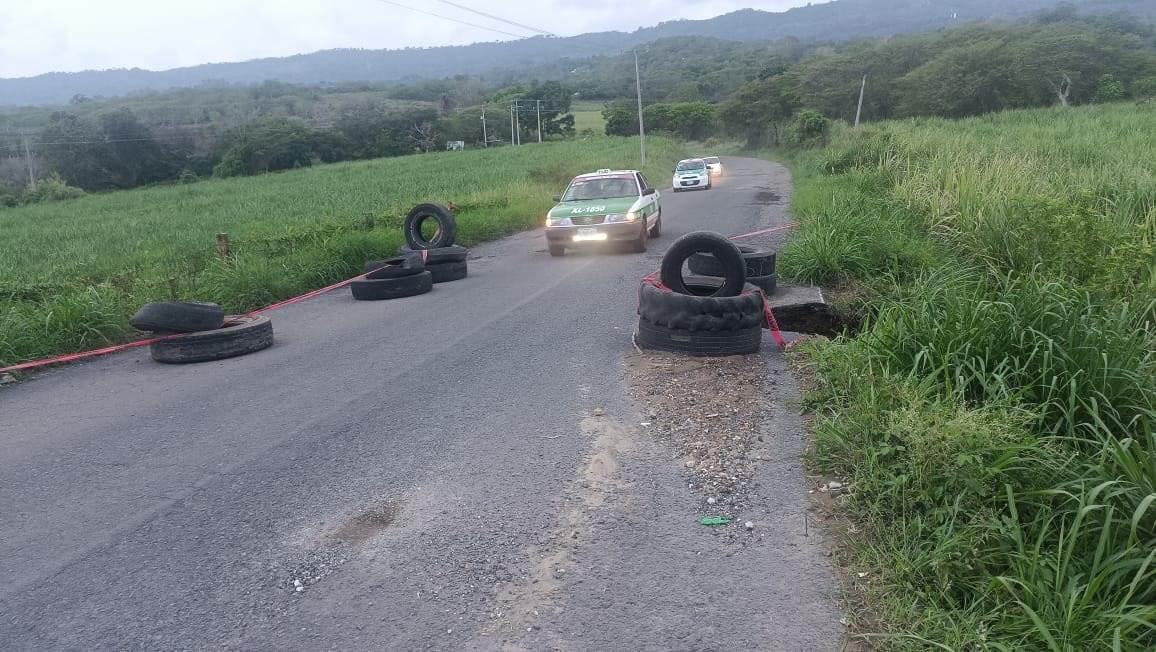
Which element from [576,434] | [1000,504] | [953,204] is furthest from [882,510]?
[953,204]

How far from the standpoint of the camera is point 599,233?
13.8 meters

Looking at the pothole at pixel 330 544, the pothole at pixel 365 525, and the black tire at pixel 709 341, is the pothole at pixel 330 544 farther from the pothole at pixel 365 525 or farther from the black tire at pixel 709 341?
the black tire at pixel 709 341

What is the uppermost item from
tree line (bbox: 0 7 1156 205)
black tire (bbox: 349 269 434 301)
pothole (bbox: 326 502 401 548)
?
tree line (bbox: 0 7 1156 205)

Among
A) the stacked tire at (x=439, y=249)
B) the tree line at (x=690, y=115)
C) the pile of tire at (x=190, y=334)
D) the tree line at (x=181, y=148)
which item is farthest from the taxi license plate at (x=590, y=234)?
the tree line at (x=181, y=148)

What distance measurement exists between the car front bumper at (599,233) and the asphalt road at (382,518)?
21.7 ft

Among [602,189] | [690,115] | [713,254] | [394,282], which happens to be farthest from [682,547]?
[690,115]

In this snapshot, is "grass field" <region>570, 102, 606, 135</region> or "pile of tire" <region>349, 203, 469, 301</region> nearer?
"pile of tire" <region>349, 203, 469, 301</region>

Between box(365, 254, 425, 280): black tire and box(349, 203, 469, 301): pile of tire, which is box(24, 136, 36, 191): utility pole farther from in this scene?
box(365, 254, 425, 280): black tire

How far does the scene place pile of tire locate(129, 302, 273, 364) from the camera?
780 cm

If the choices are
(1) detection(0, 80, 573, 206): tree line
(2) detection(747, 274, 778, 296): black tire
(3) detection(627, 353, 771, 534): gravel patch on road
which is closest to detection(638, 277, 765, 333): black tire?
(3) detection(627, 353, 771, 534): gravel patch on road

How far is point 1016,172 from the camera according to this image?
12125 mm

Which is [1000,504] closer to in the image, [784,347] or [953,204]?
[784,347]

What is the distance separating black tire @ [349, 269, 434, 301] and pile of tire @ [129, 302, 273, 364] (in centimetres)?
290

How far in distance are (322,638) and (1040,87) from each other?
7129 centimetres
